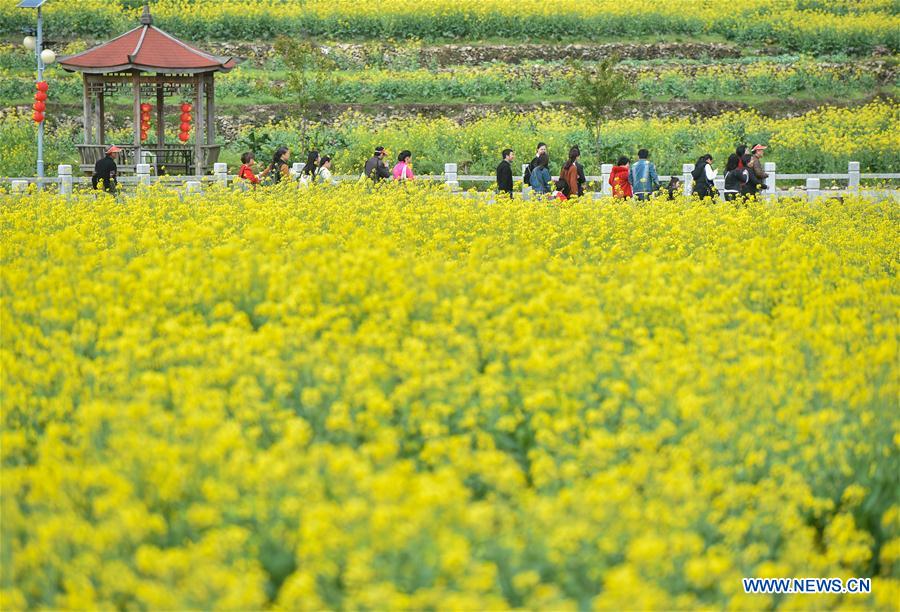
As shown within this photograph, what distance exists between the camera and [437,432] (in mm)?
5559

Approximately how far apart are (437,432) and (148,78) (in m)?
21.0

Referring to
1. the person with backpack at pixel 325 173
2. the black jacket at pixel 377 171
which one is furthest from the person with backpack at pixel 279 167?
the black jacket at pixel 377 171

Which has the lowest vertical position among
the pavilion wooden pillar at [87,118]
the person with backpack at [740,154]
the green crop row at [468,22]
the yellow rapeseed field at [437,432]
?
the yellow rapeseed field at [437,432]

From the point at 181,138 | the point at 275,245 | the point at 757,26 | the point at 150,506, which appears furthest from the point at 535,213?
the point at 757,26

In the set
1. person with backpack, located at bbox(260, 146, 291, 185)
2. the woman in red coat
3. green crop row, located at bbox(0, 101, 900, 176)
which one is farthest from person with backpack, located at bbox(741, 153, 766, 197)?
green crop row, located at bbox(0, 101, 900, 176)

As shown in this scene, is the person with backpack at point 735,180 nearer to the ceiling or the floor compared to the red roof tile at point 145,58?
nearer to the floor

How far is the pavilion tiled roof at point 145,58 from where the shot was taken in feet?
78.5

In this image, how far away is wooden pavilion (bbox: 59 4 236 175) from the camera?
2406 cm

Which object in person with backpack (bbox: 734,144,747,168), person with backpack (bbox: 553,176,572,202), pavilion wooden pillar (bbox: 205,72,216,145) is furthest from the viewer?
pavilion wooden pillar (bbox: 205,72,216,145)

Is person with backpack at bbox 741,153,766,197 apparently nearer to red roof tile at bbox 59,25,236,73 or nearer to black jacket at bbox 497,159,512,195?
black jacket at bbox 497,159,512,195

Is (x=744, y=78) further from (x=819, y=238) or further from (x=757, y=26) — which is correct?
(x=819, y=238)

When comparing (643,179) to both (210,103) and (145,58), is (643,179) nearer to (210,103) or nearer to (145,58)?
(145,58)

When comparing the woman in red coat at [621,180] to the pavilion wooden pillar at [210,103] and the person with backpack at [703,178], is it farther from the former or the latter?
the pavilion wooden pillar at [210,103]

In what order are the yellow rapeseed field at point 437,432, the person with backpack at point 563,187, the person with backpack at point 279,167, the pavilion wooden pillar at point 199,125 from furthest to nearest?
the pavilion wooden pillar at point 199,125 < the person with backpack at point 279,167 < the person with backpack at point 563,187 < the yellow rapeseed field at point 437,432
